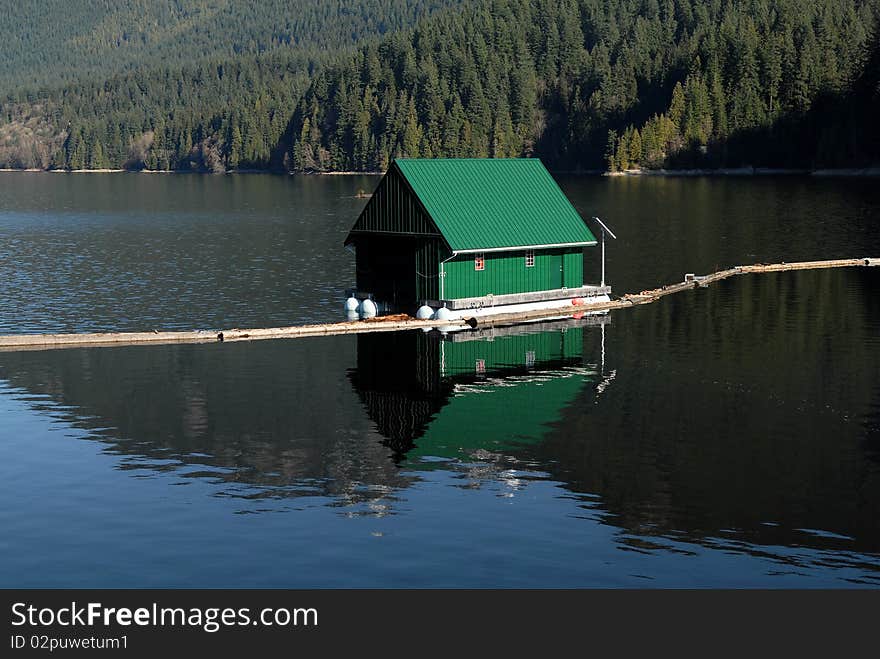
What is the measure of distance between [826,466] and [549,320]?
29.0 metres

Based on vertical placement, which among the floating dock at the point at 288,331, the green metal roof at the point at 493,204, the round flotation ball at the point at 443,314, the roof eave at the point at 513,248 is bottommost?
the floating dock at the point at 288,331

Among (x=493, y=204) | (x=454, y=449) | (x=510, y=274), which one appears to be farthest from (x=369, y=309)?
(x=454, y=449)

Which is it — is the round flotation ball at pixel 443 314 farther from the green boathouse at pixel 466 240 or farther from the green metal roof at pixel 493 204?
the green metal roof at pixel 493 204

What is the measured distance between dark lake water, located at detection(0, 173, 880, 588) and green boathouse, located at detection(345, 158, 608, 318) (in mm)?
3163

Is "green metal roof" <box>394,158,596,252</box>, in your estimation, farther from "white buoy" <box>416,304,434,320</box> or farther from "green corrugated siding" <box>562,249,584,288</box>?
"white buoy" <box>416,304,434,320</box>

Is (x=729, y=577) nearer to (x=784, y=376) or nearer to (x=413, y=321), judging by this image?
(x=784, y=376)

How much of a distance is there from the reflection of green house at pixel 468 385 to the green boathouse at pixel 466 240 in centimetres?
336

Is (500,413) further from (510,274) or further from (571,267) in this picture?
(571,267)

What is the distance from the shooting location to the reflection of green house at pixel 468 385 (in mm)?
42031

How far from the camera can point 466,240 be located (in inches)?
2472

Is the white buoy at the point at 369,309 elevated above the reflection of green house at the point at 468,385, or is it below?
above

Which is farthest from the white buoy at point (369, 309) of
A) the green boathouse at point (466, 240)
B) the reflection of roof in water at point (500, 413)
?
the reflection of roof in water at point (500, 413)

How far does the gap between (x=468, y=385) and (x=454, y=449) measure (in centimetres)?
1027
